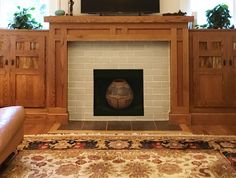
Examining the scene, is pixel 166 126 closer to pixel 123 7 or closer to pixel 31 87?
pixel 123 7

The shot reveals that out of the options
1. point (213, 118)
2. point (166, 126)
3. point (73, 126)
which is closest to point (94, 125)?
point (73, 126)

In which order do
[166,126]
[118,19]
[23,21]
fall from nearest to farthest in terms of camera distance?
[166,126]
[118,19]
[23,21]

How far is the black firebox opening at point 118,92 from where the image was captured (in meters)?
4.36

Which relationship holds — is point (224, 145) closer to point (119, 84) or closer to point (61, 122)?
point (119, 84)

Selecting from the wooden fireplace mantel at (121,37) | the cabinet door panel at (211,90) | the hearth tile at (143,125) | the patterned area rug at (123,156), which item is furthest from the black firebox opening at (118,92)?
the patterned area rug at (123,156)

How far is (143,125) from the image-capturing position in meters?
4.05

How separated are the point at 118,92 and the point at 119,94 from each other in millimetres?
32

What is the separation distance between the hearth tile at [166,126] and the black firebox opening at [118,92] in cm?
36

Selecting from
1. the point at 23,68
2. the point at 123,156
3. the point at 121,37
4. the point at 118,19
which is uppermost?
the point at 118,19

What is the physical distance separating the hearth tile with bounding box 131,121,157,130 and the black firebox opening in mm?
183

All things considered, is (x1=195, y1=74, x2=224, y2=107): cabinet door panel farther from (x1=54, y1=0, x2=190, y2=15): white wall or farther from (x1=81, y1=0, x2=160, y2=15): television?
(x1=81, y1=0, x2=160, y2=15): television

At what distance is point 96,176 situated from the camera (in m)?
2.21

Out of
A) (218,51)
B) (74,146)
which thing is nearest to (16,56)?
(74,146)

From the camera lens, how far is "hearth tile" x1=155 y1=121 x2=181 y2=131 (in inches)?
152
